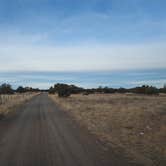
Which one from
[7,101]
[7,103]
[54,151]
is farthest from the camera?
[7,101]

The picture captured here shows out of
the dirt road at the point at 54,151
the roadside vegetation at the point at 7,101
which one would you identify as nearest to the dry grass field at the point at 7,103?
Answer: the roadside vegetation at the point at 7,101

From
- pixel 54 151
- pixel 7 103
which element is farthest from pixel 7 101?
pixel 54 151

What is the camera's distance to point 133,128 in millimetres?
18406

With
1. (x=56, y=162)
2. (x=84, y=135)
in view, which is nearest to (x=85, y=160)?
(x=56, y=162)

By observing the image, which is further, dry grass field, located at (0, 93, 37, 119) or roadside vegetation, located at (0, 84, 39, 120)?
roadside vegetation, located at (0, 84, 39, 120)

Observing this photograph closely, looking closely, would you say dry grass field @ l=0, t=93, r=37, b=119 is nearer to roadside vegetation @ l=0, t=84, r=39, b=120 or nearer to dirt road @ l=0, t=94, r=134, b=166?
roadside vegetation @ l=0, t=84, r=39, b=120

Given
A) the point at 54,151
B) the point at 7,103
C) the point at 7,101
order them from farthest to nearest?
the point at 7,101, the point at 7,103, the point at 54,151

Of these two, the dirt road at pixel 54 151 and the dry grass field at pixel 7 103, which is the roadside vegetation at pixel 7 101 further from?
the dirt road at pixel 54 151

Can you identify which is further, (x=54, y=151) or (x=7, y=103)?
(x=7, y=103)

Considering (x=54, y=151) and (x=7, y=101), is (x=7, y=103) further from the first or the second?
(x=54, y=151)

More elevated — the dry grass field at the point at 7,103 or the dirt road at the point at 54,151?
the dry grass field at the point at 7,103

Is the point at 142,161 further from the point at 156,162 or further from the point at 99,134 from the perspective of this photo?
the point at 99,134

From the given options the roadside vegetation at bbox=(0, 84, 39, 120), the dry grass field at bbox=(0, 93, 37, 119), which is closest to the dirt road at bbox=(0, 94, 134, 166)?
the roadside vegetation at bbox=(0, 84, 39, 120)

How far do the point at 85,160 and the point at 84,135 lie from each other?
5.85m
